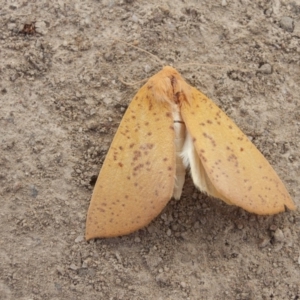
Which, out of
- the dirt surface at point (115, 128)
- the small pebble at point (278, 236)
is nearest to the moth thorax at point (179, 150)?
the dirt surface at point (115, 128)

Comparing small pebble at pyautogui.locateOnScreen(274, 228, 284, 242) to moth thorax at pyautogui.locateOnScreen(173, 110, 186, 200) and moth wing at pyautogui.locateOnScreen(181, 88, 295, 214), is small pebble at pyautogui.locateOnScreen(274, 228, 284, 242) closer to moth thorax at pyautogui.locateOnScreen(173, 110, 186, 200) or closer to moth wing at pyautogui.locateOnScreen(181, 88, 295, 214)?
moth wing at pyautogui.locateOnScreen(181, 88, 295, 214)

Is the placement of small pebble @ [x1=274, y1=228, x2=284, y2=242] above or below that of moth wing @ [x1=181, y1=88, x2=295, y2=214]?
below

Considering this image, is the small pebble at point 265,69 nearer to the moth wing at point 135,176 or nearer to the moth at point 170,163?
the moth at point 170,163

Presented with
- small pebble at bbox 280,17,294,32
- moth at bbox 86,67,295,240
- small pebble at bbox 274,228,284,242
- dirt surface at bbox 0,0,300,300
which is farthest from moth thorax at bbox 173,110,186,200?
small pebble at bbox 280,17,294,32

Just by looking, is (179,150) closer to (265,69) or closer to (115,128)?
(115,128)

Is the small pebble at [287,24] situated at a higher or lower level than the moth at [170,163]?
higher

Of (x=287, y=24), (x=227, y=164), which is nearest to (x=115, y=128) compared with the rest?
(x=227, y=164)
